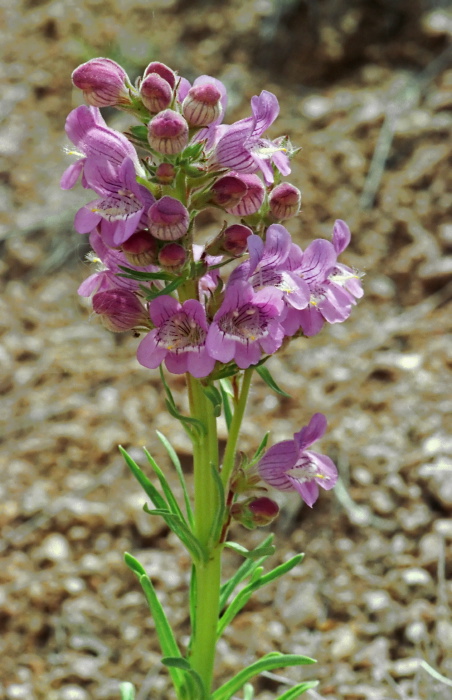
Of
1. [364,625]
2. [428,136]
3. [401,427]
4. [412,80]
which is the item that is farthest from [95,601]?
[412,80]

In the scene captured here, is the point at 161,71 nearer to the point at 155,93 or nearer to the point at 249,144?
the point at 155,93

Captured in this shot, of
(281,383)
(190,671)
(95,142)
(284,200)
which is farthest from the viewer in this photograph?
(281,383)

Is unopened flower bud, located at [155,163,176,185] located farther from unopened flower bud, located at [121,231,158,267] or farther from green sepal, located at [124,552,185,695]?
green sepal, located at [124,552,185,695]

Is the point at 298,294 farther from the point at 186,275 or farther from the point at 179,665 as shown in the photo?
the point at 179,665

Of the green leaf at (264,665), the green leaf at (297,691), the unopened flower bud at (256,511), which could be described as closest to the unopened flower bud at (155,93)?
the unopened flower bud at (256,511)

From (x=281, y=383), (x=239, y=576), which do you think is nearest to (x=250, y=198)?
(x=239, y=576)
